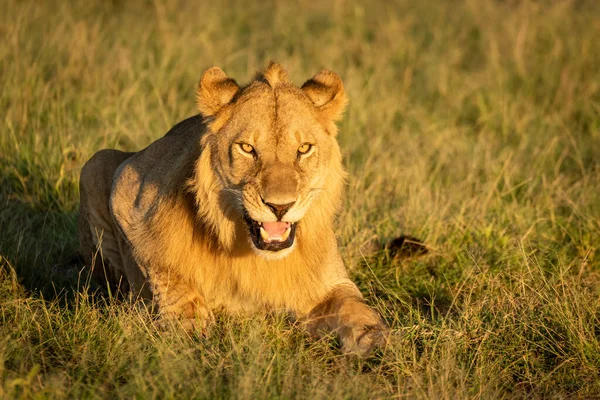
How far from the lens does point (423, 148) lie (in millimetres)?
7336

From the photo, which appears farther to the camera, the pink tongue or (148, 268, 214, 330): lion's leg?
(148, 268, 214, 330): lion's leg

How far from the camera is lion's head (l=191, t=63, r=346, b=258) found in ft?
12.6

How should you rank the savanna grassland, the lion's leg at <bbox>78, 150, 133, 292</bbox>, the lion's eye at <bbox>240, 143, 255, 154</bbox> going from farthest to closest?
1. the lion's leg at <bbox>78, 150, 133, 292</bbox>
2. the lion's eye at <bbox>240, 143, 255, 154</bbox>
3. the savanna grassland

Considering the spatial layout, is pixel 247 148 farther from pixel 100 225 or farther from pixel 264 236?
pixel 100 225

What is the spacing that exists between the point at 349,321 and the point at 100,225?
179cm

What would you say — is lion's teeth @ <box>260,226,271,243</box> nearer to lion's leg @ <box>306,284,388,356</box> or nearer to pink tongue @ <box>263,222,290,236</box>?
pink tongue @ <box>263,222,290,236</box>

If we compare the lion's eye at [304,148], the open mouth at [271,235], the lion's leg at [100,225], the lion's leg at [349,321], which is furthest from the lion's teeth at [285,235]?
the lion's leg at [100,225]

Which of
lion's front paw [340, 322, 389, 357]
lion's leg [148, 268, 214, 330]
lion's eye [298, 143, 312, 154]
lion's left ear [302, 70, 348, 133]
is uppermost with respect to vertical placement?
lion's left ear [302, 70, 348, 133]

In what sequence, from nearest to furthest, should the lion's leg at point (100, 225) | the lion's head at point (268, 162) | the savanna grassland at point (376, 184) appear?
the savanna grassland at point (376, 184) → the lion's head at point (268, 162) → the lion's leg at point (100, 225)

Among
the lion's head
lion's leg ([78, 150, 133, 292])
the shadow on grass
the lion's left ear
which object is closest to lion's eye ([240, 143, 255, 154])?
the lion's head

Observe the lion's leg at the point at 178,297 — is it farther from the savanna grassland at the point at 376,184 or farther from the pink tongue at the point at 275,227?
the pink tongue at the point at 275,227

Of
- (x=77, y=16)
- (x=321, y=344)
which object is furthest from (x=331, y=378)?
(x=77, y=16)

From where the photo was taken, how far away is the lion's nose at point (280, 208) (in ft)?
12.4

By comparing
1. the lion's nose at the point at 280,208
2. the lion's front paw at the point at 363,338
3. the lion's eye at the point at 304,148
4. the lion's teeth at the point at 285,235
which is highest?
the lion's eye at the point at 304,148
